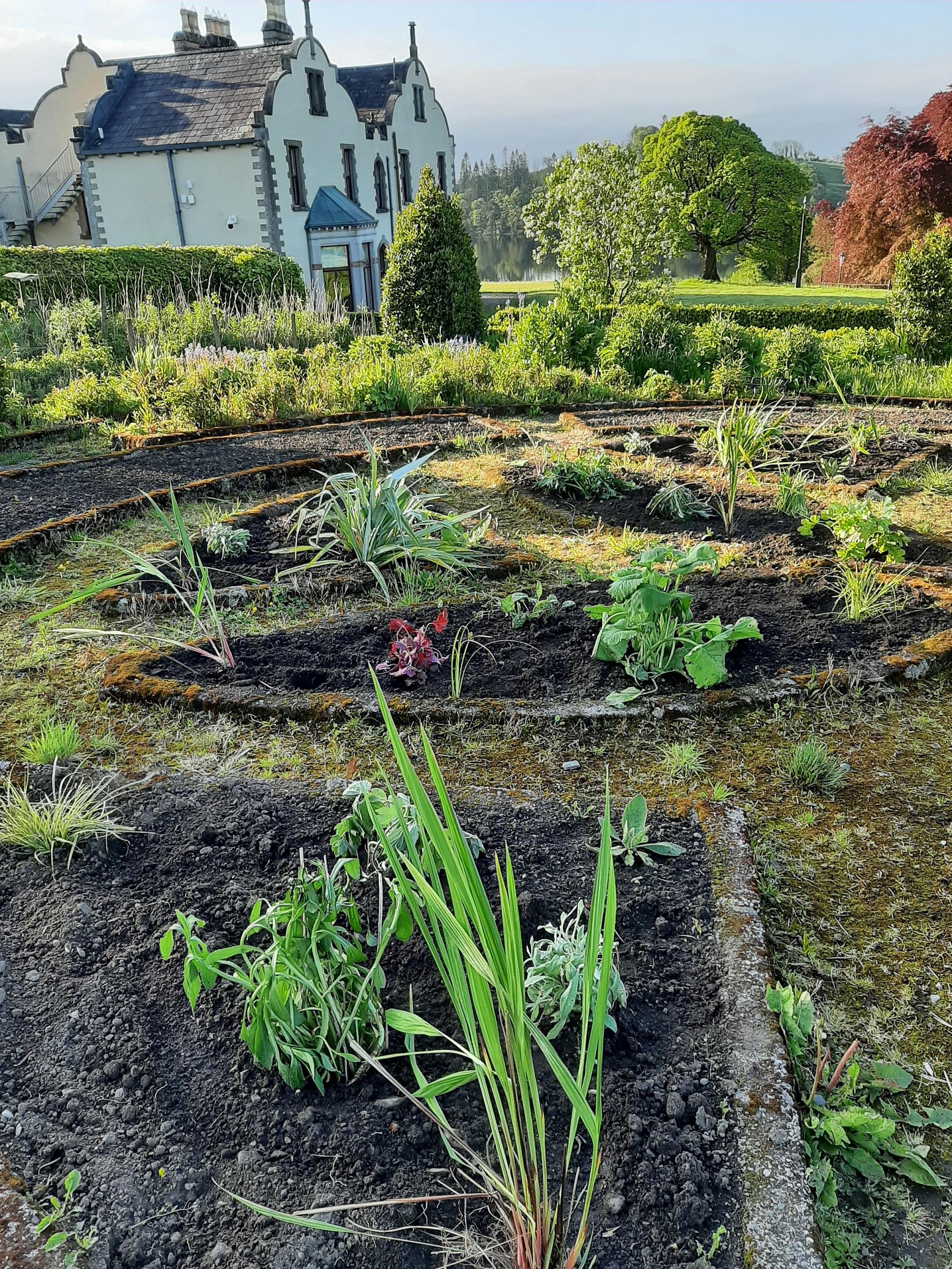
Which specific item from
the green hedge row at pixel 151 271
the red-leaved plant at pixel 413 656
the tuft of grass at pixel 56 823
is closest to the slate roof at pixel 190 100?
the green hedge row at pixel 151 271

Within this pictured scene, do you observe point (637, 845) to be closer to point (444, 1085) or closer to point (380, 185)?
point (444, 1085)

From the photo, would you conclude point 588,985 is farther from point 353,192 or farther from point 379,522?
point 353,192

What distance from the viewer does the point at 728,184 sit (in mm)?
30516

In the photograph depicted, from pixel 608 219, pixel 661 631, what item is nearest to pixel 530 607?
pixel 661 631

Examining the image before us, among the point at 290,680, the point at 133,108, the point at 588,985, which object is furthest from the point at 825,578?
the point at 133,108

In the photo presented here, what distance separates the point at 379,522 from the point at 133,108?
20823mm

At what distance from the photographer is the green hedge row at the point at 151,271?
12.8m

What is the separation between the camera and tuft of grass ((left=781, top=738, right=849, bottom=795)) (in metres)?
2.30

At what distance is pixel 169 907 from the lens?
6.00 feet

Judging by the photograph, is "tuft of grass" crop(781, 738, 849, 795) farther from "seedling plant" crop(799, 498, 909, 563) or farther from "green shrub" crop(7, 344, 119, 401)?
"green shrub" crop(7, 344, 119, 401)

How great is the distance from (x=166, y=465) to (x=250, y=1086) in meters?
4.97

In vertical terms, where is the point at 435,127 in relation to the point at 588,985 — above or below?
above

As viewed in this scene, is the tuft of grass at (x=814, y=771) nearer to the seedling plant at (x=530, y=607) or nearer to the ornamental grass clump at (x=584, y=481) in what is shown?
the seedling plant at (x=530, y=607)

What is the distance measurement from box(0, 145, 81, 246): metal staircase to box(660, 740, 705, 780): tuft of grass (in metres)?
24.0
